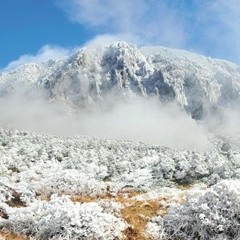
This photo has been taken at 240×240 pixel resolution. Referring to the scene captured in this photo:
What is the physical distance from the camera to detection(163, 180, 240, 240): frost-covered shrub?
24562 millimetres

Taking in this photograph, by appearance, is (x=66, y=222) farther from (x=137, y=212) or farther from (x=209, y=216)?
(x=209, y=216)

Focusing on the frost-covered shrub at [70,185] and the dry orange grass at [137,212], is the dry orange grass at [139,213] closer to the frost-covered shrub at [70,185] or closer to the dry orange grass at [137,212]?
the dry orange grass at [137,212]

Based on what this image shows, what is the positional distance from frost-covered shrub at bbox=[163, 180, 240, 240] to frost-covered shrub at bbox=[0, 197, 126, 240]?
8.86ft

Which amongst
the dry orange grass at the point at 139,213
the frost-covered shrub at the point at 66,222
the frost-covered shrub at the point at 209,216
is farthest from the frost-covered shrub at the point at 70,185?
the frost-covered shrub at the point at 209,216

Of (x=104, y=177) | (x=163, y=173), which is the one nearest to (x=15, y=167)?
(x=104, y=177)

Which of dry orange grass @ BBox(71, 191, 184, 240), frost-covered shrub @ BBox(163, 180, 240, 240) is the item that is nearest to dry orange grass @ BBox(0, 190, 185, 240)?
dry orange grass @ BBox(71, 191, 184, 240)

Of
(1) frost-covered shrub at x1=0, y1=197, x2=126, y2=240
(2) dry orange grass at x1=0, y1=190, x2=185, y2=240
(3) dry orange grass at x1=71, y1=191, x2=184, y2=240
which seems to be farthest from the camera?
(3) dry orange grass at x1=71, y1=191, x2=184, y2=240

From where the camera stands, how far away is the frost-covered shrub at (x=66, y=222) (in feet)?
78.3

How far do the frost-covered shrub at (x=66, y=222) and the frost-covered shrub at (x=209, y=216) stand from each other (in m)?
2.70

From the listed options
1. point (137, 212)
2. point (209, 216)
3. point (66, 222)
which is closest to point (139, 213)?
point (137, 212)

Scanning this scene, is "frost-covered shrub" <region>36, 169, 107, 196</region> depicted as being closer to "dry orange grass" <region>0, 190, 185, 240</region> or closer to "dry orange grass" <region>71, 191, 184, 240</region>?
"dry orange grass" <region>0, 190, 185, 240</region>

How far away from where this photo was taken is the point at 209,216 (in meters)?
24.9

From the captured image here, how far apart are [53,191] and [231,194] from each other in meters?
23.4

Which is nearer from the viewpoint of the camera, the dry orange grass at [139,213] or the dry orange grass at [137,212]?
the dry orange grass at [137,212]
